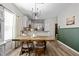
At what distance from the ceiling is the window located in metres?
0.22

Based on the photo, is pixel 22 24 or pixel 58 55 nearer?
pixel 58 55

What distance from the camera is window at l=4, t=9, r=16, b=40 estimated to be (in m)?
1.93

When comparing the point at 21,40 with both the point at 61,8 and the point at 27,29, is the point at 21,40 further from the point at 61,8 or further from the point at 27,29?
the point at 61,8

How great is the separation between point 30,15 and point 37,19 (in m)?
0.16

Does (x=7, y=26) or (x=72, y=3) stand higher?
(x=72, y=3)

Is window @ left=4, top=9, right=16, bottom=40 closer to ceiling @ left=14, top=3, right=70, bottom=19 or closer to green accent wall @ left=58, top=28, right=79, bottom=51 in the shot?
ceiling @ left=14, top=3, right=70, bottom=19

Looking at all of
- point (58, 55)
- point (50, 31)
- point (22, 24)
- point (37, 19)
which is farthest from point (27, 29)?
point (58, 55)

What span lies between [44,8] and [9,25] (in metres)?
0.73

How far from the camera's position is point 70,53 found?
1.88m

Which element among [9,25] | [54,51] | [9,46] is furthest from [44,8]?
[9,46]

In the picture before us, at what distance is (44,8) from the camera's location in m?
1.99

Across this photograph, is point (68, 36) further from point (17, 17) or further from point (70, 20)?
point (17, 17)

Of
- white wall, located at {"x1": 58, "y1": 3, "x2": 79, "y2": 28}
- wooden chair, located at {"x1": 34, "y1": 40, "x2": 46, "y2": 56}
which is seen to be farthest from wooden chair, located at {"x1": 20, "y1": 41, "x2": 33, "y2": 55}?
white wall, located at {"x1": 58, "y1": 3, "x2": 79, "y2": 28}

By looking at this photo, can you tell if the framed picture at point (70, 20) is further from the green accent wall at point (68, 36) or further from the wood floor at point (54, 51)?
the wood floor at point (54, 51)
